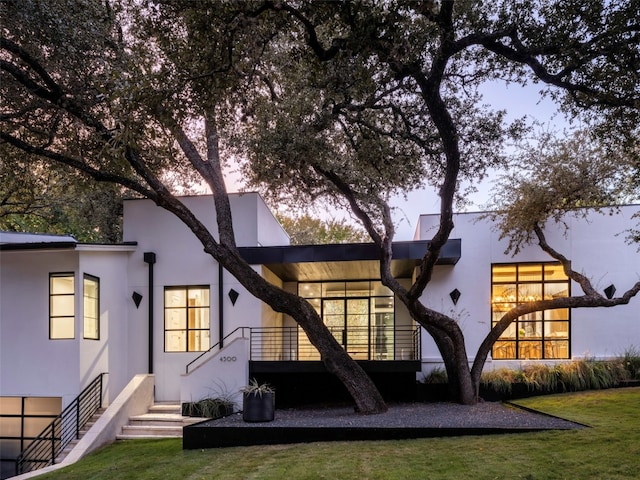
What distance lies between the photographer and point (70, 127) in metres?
10.8

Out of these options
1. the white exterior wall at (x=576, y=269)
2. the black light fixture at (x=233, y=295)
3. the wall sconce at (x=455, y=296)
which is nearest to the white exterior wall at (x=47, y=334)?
the black light fixture at (x=233, y=295)

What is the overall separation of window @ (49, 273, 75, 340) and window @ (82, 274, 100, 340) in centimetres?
32

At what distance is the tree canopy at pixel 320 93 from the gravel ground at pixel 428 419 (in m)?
0.70

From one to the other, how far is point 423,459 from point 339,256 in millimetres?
6495

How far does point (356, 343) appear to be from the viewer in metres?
16.0

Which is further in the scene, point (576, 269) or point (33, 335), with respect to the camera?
point (576, 269)

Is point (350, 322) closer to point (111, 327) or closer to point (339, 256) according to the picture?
point (339, 256)

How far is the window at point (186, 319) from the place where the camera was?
14375mm

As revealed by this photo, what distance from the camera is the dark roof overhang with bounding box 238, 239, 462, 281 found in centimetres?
1298

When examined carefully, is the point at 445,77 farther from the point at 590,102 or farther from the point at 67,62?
the point at 67,62

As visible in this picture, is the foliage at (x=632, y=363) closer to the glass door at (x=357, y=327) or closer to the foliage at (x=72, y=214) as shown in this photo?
the glass door at (x=357, y=327)

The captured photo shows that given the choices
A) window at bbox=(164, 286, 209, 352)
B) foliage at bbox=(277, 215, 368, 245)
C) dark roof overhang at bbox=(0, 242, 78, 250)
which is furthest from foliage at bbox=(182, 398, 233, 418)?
foliage at bbox=(277, 215, 368, 245)

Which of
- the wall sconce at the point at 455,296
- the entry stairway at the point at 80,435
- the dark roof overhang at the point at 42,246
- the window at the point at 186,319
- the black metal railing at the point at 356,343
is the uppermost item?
the dark roof overhang at the point at 42,246

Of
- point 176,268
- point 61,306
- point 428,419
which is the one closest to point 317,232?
point 176,268
